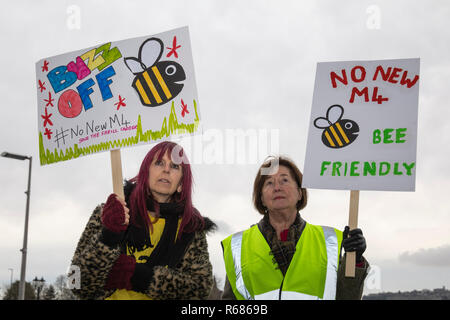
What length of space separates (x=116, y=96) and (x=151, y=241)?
134cm

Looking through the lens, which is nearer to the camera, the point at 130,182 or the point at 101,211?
the point at 101,211

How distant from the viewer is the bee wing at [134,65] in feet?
15.0

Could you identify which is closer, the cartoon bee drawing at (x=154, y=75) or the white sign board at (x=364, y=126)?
the cartoon bee drawing at (x=154, y=75)

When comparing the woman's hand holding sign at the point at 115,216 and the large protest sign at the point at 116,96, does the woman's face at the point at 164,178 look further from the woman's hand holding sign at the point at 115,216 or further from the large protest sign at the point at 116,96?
the woman's hand holding sign at the point at 115,216

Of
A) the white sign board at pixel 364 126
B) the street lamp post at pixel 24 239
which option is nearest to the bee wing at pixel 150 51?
the white sign board at pixel 364 126

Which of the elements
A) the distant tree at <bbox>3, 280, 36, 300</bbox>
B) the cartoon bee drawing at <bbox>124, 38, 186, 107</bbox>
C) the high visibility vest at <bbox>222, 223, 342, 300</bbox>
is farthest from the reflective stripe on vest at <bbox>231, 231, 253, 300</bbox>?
the distant tree at <bbox>3, 280, 36, 300</bbox>

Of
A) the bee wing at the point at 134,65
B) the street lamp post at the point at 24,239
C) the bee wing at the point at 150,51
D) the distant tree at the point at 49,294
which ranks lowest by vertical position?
the distant tree at the point at 49,294

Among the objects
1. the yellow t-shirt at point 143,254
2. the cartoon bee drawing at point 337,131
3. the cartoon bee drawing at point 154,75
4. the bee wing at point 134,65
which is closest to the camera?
the yellow t-shirt at point 143,254

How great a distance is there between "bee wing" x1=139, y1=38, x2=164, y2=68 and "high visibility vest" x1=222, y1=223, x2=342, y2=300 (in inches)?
75.2
